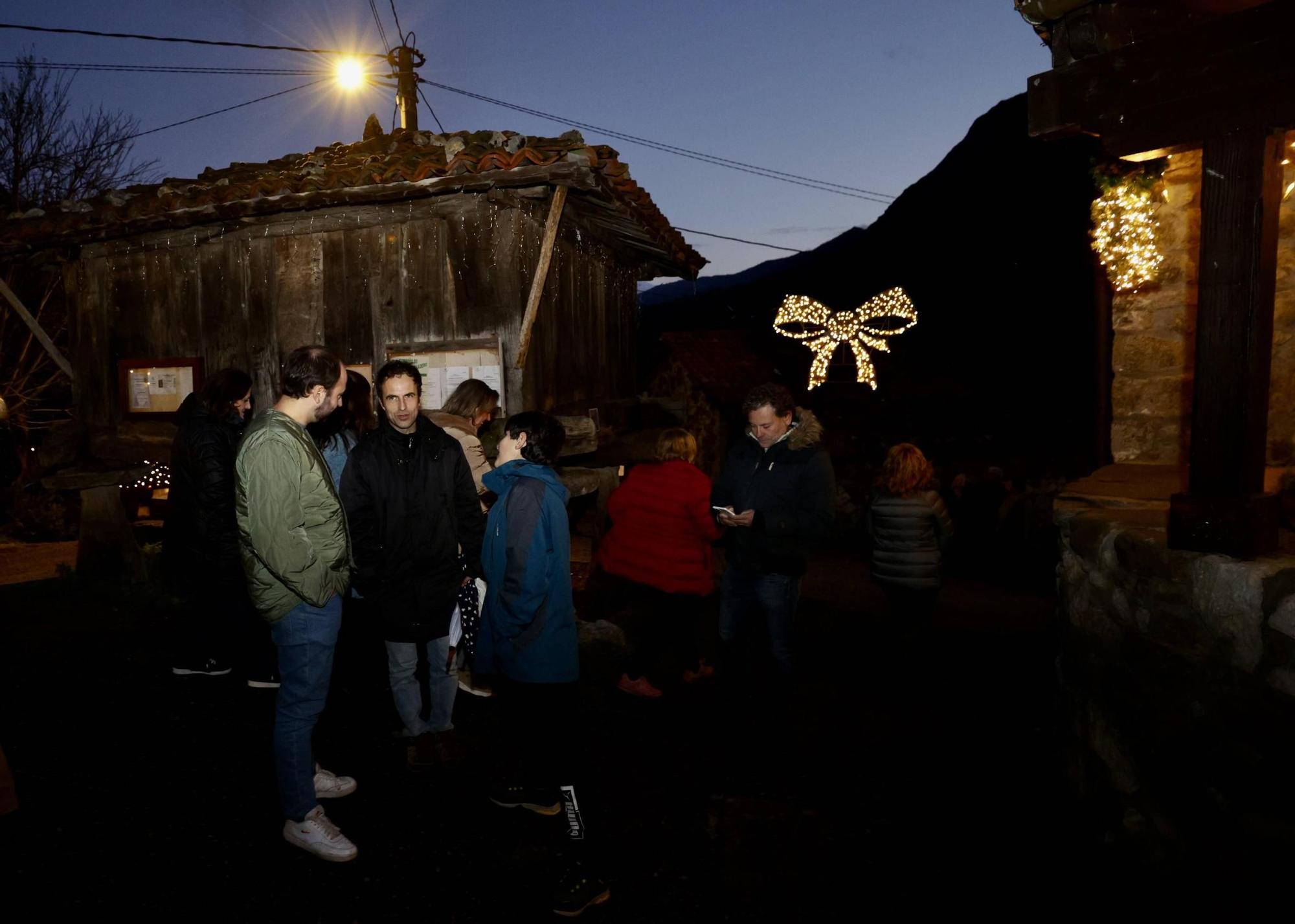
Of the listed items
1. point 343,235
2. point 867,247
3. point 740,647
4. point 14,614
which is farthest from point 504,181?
point 867,247

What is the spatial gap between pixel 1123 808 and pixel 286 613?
387cm

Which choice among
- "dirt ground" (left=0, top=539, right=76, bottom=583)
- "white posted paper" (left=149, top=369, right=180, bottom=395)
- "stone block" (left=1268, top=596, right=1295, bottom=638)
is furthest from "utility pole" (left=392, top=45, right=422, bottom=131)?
"stone block" (left=1268, top=596, right=1295, bottom=638)

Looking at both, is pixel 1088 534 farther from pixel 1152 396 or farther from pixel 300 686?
pixel 300 686

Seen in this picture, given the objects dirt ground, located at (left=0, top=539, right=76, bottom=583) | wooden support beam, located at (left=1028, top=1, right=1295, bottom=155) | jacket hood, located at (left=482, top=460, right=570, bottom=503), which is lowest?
dirt ground, located at (left=0, top=539, right=76, bottom=583)

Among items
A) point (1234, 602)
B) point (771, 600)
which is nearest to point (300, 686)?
point (771, 600)

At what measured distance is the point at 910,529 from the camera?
233 inches

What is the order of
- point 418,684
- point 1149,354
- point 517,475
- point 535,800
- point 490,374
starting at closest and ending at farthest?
1. point 517,475
2. point 535,800
3. point 418,684
4. point 1149,354
5. point 490,374

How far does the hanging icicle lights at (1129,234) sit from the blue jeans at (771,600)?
119 inches

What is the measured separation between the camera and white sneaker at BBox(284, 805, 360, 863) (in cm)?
350

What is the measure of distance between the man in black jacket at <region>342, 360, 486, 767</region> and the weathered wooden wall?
385cm

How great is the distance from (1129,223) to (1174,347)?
876mm

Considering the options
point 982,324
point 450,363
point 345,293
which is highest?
point 982,324

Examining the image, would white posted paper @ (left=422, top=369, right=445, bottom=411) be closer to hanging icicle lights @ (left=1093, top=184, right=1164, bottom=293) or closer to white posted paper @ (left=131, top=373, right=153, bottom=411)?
white posted paper @ (left=131, top=373, right=153, bottom=411)

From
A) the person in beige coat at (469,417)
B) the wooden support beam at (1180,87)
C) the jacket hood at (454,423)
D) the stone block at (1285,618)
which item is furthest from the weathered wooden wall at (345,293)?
the stone block at (1285,618)
